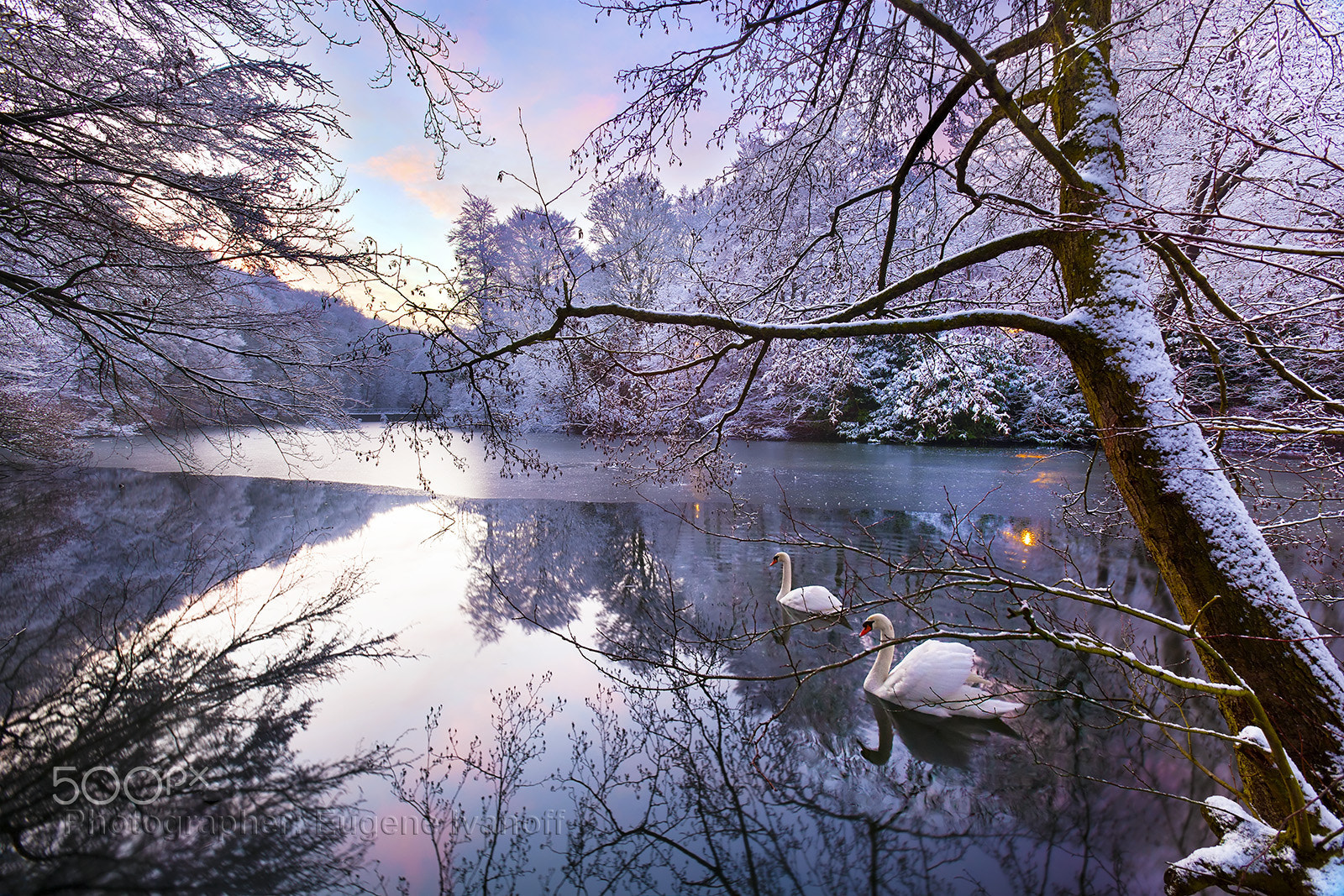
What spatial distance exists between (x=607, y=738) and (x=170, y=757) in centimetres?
292

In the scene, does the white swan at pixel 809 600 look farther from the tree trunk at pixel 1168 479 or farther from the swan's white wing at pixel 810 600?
the tree trunk at pixel 1168 479

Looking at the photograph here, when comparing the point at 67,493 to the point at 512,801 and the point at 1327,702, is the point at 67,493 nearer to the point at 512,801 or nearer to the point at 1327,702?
the point at 512,801

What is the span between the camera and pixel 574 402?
11.7ft

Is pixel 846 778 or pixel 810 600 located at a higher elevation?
pixel 810 600

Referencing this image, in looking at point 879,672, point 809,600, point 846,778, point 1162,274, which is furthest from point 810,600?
point 1162,274

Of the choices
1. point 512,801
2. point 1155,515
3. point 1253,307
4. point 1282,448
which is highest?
point 1253,307

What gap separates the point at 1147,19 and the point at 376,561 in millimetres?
9642

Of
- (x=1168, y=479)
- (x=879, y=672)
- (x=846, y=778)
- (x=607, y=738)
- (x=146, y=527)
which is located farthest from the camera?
(x=146, y=527)

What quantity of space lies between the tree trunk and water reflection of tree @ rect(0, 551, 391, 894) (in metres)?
4.17

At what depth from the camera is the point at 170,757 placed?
11.9 ft

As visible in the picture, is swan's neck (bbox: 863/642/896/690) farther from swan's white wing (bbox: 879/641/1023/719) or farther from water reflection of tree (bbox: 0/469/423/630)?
water reflection of tree (bbox: 0/469/423/630)

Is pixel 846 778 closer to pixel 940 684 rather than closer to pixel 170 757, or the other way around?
pixel 940 684

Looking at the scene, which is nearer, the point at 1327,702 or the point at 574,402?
the point at 1327,702

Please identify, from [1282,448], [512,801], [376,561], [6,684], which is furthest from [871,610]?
[6,684]
